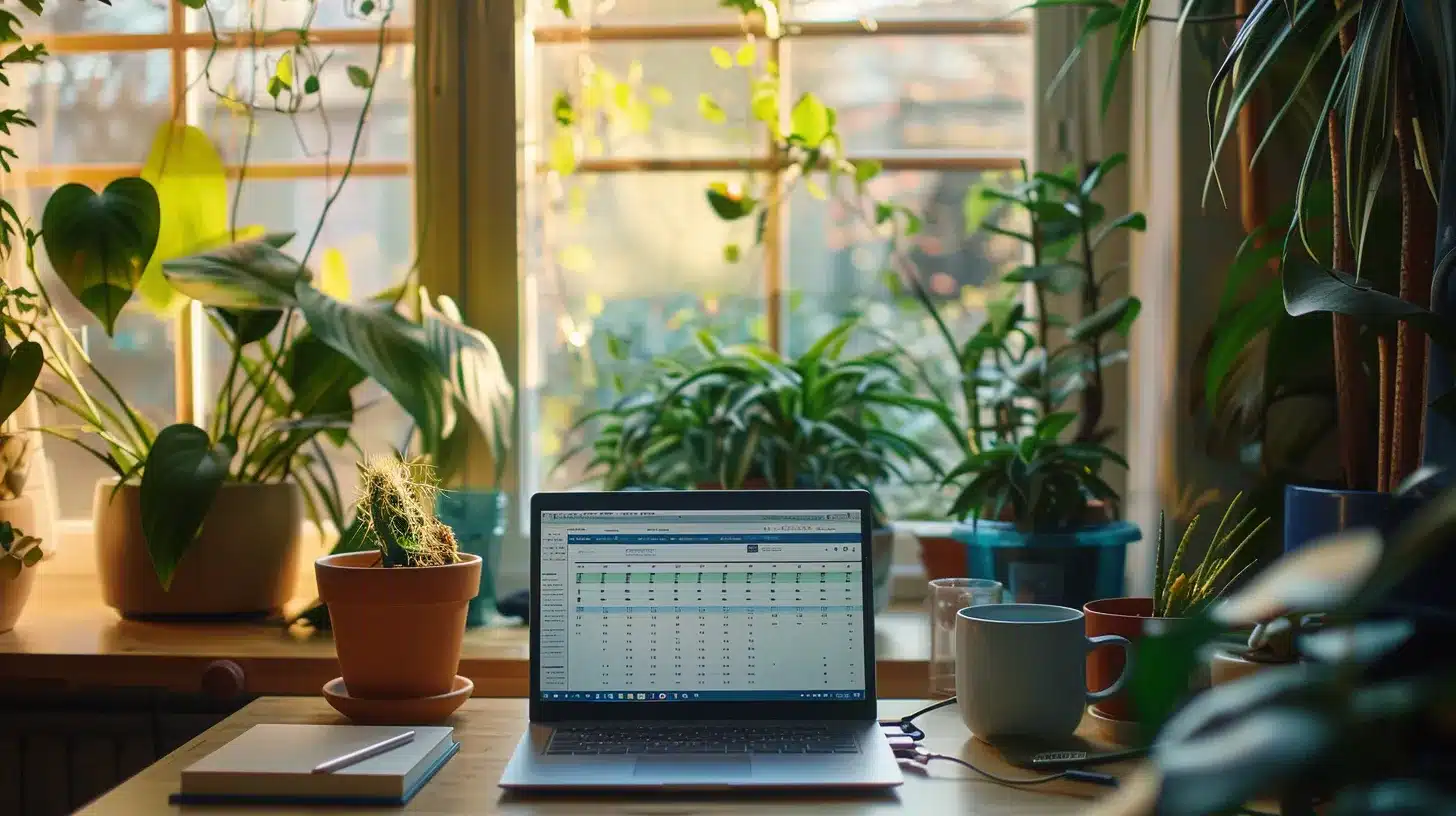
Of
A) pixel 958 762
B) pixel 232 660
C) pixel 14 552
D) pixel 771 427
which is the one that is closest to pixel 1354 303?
pixel 958 762

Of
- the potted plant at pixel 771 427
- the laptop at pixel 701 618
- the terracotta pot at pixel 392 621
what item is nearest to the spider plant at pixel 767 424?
the potted plant at pixel 771 427

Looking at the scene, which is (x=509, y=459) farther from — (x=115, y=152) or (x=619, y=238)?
(x=115, y=152)

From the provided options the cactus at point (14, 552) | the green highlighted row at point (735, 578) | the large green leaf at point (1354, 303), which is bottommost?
the cactus at point (14, 552)

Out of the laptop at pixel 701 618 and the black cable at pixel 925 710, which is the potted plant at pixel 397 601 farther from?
the black cable at pixel 925 710

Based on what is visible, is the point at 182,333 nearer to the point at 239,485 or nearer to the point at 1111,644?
the point at 239,485

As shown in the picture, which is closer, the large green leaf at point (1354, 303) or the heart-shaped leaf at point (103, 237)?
the large green leaf at point (1354, 303)

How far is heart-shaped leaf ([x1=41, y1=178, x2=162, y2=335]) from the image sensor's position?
1.41 m

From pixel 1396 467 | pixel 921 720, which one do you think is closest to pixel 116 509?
pixel 921 720

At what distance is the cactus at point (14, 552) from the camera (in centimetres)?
145

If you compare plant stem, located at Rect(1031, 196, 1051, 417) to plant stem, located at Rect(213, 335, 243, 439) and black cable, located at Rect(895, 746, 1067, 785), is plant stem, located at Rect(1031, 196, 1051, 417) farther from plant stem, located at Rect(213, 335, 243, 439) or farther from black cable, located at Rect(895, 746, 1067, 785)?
plant stem, located at Rect(213, 335, 243, 439)

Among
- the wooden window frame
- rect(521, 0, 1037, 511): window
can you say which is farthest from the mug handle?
the wooden window frame

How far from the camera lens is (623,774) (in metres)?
0.98

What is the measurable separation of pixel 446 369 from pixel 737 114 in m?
0.61

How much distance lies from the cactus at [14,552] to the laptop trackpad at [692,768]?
891mm
